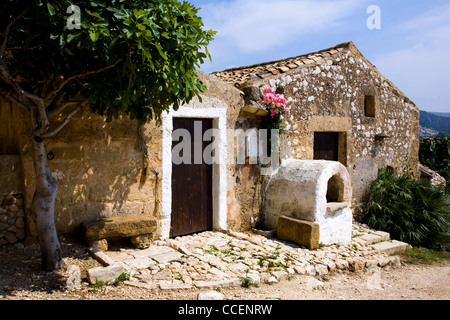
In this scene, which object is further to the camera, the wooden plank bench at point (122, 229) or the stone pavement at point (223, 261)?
the wooden plank bench at point (122, 229)

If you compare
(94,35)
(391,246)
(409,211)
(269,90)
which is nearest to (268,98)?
(269,90)

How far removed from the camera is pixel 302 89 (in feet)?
22.5

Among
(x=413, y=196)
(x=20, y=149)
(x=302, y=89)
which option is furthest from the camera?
(x=413, y=196)

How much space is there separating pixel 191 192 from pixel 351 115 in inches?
177

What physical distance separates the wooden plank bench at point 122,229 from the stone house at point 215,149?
6.3 inches

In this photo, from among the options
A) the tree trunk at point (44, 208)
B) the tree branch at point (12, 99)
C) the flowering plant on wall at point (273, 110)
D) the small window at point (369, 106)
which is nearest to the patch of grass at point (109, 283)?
the tree trunk at point (44, 208)

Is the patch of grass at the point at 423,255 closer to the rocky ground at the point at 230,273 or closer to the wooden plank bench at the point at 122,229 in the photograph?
the rocky ground at the point at 230,273

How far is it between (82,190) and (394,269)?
4950 mm

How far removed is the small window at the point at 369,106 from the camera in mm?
8539

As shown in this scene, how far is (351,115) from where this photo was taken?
7938mm

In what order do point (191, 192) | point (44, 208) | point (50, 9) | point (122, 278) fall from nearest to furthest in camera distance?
point (50, 9), point (44, 208), point (122, 278), point (191, 192)

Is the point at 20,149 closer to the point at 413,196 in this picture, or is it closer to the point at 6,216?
the point at 6,216

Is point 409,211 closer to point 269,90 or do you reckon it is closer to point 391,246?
point 391,246

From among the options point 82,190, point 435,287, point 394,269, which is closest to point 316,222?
point 394,269
